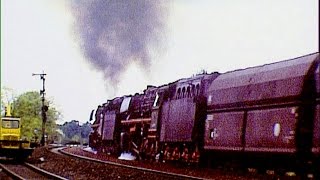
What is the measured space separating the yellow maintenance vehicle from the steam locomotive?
5.64 metres

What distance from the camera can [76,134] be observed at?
102 m

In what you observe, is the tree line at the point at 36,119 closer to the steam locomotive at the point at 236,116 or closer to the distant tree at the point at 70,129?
the distant tree at the point at 70,129

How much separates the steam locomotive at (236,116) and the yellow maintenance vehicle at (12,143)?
564 cm

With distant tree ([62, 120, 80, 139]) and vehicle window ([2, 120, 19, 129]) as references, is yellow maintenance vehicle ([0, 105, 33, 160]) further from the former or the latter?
distant tree ([62, 120, 80, 139])

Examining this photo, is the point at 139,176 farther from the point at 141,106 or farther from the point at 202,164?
the point at 141,106

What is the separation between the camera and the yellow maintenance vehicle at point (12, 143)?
98.4 feet

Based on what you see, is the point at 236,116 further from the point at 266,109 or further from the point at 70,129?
the point at 70,129

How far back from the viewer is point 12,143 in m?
29.9

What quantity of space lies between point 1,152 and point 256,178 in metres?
15.7

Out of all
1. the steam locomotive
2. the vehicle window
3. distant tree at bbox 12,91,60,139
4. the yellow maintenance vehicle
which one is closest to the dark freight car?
the steam locomotive

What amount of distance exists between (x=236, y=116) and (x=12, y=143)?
12493mm

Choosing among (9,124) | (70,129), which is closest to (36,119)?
(70,129)

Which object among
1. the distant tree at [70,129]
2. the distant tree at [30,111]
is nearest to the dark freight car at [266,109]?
the distant tree at [30,111]

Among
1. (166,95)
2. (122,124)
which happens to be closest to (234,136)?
(166,95)
